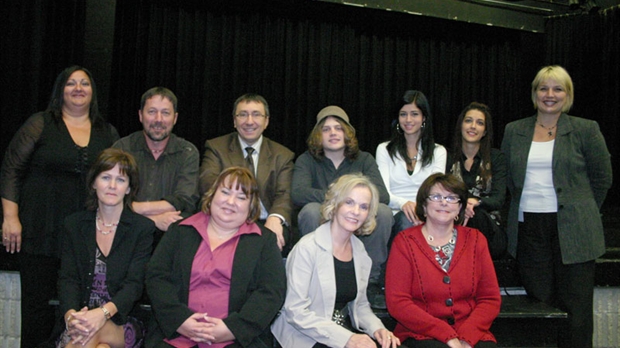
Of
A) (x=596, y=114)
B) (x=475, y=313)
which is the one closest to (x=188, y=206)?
(x=475, y=313)

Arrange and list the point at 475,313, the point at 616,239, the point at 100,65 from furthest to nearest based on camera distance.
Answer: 1. the point at 100,65
2. the point at 616,239
3. the point at 475,313

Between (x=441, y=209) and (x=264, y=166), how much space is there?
3.84ft

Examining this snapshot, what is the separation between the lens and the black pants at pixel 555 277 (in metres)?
2.91

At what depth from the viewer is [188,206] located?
9.55 feet

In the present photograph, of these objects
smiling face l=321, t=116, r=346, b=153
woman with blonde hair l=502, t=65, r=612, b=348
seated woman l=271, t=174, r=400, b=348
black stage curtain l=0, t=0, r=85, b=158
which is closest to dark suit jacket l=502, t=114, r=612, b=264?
woman with blonde hair l=502, t=65, r=612, b=348

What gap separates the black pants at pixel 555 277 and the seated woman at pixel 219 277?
1.55 meters

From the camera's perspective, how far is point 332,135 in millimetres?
3076

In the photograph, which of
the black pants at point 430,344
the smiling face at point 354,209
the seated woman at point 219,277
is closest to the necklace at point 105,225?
the seated woman at point 219,277

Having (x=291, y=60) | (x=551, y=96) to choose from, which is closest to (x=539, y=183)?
(x=551, y=96)

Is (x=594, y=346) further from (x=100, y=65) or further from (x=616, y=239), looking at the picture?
(x=100, y=65)

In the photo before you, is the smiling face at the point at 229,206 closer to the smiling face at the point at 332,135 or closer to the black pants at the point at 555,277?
the smiling face at the point at 332,135

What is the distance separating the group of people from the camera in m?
2.24

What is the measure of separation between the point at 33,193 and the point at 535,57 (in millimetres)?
6639

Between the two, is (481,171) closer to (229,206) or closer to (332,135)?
(332,135)
